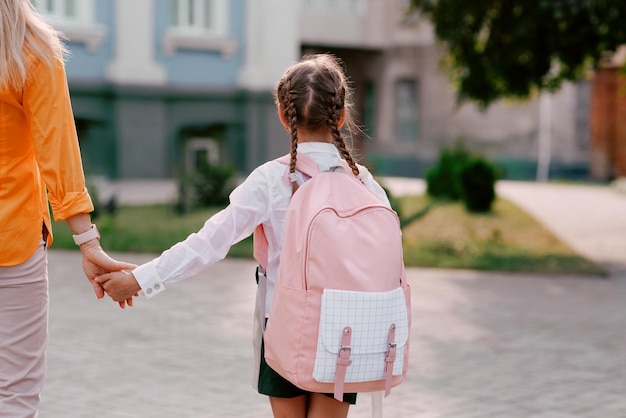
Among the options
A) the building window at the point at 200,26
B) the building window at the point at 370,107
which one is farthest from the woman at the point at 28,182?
the building window at the point at 370,107

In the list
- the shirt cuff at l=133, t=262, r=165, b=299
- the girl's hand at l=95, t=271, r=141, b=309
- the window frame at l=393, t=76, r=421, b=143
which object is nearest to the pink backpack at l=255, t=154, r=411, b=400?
the shirt cuff at l=133, t=262, r=165, b=299

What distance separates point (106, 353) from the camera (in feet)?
21.2

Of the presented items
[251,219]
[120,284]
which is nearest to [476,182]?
[120,284]

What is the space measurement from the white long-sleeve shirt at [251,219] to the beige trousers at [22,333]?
381 mm

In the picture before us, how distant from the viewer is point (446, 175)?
1941 cm

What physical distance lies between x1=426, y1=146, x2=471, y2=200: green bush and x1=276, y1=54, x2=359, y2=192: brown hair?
1595 cm

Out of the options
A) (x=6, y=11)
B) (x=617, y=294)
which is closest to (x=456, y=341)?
(x=617, y=294)

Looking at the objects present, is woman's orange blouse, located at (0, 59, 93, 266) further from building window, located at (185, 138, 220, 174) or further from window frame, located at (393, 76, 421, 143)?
window frame, located at (393, 76, 421, 143)

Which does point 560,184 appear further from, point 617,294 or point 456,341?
point 456,341

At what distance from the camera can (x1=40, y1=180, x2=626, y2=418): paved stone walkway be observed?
534 cm

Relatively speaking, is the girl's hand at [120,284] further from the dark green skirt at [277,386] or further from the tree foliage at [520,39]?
the tree foliage at [520,39]

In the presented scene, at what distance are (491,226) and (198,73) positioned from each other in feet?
22.8

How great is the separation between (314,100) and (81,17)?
16404 mm

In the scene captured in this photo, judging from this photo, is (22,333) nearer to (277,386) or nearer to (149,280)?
(149,280)
